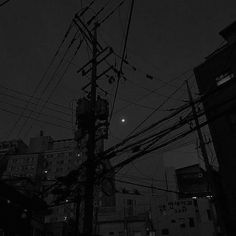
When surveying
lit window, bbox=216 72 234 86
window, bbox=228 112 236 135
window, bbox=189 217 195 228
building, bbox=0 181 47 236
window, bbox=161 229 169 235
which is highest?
lit window, bbox=216 72 234 86

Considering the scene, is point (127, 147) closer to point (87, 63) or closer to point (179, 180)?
point (87, 63)

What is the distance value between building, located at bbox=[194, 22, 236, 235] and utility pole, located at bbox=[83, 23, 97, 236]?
20.0 ft

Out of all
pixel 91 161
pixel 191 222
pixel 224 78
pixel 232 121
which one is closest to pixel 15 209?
pixel 91 161

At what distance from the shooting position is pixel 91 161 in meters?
11.1

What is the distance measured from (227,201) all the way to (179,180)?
43.1m

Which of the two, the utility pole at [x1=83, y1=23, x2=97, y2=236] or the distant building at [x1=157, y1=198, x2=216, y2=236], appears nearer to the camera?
the utility pole at [x1=83, y1=23, x2=97, y2=236]

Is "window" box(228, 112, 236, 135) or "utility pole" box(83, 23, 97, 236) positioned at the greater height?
"window" box(228, 112, 236, 135)

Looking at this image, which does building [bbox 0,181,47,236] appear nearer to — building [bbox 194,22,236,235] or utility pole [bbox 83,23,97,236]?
utility pole [bbox 83,23,97,236]

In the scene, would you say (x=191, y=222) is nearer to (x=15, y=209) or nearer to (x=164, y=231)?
(x=164, y=231)

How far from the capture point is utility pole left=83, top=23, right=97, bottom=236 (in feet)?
32.3

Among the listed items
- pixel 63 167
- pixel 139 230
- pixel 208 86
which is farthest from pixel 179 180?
pixel 63 167

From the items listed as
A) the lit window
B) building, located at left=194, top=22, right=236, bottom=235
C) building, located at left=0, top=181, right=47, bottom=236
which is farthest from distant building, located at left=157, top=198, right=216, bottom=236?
building, located at left=0, top=181, right=47, bottom=236

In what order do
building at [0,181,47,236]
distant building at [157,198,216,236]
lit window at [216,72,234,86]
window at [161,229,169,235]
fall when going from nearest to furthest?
building at [0,181,47,236] < lit window at [216,72,234,86] < distant building at [157,198,216,236] < window at [161,229,169,235]

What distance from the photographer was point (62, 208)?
83750 mm
